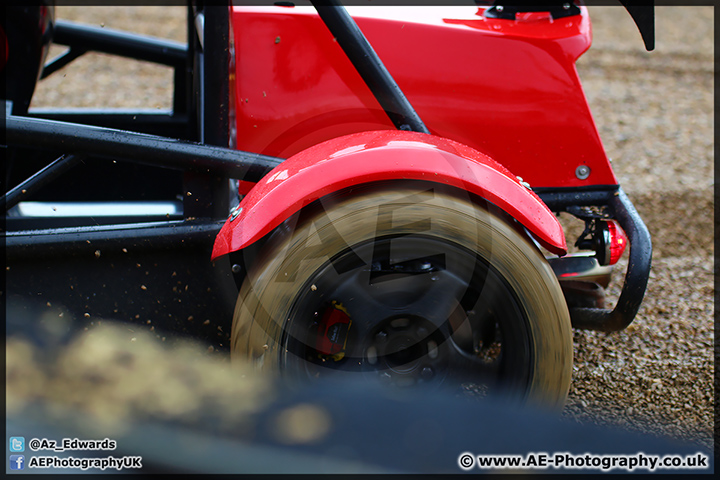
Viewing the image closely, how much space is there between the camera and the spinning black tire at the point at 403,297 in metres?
1.43

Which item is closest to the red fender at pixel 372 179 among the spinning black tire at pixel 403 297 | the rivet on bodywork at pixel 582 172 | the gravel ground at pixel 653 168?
the spinning black tire at pixel 403 297

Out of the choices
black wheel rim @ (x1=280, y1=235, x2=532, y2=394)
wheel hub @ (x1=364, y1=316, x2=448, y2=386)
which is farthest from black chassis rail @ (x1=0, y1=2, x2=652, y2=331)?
wheel hub @ (x1=364, y1=316, x2=448, y2=386)

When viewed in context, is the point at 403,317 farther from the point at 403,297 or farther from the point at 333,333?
the point at 333,333

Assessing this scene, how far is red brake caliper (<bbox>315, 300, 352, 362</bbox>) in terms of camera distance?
1.52m

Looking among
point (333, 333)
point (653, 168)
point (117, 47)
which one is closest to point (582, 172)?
point (333, 333)

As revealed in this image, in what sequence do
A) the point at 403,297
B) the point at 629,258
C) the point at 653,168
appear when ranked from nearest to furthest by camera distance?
the point at 403,297 < the point at 629,258 < the point at 653,168

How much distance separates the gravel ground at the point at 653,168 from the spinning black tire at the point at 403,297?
2.33 feet

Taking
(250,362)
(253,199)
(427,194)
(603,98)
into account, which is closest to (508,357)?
(427,194)

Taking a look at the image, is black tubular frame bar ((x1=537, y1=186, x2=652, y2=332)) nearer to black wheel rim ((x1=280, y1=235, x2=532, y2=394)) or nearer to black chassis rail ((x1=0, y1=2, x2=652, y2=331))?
black chassis rail ((x1=0, y1=2, x2=652, y2=331))

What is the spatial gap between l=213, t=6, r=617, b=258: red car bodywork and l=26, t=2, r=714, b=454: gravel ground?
0.87 meters

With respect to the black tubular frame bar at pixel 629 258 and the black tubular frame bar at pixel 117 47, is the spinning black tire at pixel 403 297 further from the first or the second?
the black tubular frame bar at pixel 117 47

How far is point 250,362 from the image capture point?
1.46 m

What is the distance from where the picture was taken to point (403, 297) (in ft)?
5.00

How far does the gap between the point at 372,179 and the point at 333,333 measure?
430 millimetres
